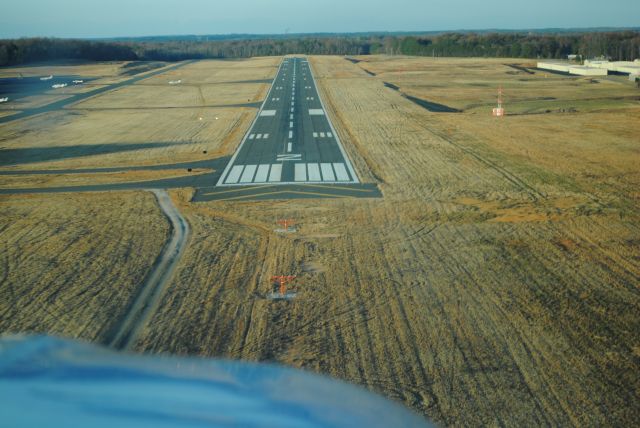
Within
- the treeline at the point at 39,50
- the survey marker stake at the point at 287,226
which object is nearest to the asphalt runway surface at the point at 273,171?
the survey marker stake at the point at 287,226

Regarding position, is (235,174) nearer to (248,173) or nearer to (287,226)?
(248,173)

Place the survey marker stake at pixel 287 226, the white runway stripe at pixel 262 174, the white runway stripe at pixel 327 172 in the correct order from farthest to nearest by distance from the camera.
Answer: the white runway stripe at pixel 327 172 → the white runway stripe at pixel 262 174 → the survey marker stake at pixel 287 226

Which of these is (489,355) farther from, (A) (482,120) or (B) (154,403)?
(A) (482,120)

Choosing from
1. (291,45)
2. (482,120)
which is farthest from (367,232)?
(291,45)

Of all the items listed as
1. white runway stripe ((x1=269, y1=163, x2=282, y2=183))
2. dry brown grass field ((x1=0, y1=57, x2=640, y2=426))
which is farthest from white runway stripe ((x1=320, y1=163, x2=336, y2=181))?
white runway stripe ((x1=269, y1=163, x2=282, y2=183))

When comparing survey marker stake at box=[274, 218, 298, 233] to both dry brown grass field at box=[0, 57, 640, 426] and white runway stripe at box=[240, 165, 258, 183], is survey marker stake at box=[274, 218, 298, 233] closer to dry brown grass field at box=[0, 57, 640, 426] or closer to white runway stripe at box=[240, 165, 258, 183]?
dry brown grass field at box=[0, 57, 640, 426]

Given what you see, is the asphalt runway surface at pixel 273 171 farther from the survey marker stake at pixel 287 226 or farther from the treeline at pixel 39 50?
the treeline at pixel 39 50

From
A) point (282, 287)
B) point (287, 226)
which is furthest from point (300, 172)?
point (282, 287)
